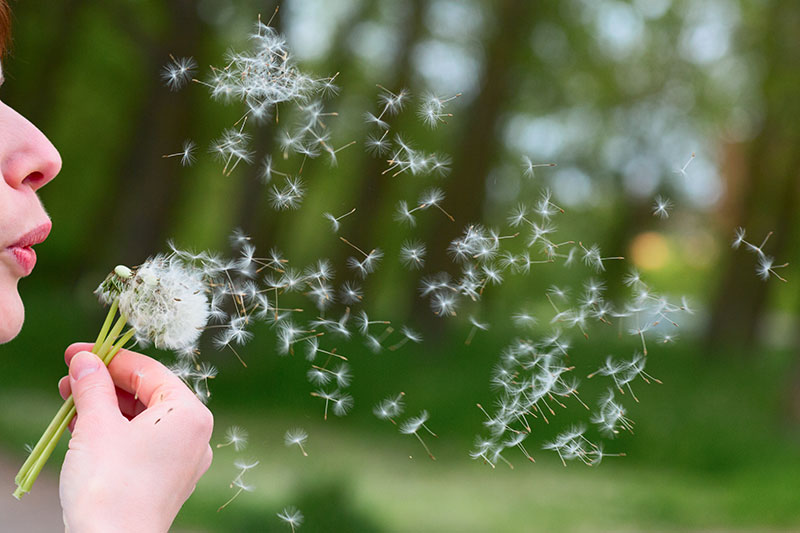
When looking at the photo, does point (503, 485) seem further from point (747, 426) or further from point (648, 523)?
point (747, 426)

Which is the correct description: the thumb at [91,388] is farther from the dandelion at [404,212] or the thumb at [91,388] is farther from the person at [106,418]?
the dandelion at [404,212]

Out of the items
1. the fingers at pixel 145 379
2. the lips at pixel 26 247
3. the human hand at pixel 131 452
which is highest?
the lips at pixel 26 247

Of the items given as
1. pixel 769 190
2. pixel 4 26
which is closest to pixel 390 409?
pixel 4 26

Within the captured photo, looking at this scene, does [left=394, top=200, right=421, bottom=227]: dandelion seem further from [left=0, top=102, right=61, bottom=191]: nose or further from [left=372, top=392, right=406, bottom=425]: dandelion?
[left=0, top=102, right=61, bottom=191]: nose

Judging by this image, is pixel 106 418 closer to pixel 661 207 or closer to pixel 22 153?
pixel 22 153

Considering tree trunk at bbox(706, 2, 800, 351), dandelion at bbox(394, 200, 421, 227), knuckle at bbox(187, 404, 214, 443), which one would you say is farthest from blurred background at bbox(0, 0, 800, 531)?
knuckle at bbox(187, 404, 214, 443)

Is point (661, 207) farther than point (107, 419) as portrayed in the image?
Yes

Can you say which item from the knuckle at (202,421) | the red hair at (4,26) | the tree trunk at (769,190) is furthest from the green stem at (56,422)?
the tree trunk at (769,190)
